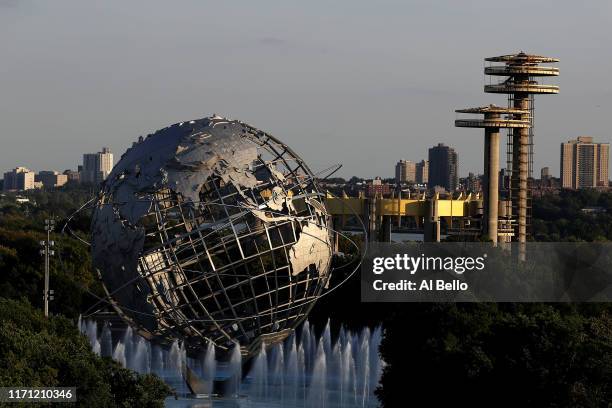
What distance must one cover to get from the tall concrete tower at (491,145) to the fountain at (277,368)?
674 inches

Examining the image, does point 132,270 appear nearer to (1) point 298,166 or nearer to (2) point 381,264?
(1) point 298,166

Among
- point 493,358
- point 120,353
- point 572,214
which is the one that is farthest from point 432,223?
point 572,214

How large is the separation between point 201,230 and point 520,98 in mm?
36106

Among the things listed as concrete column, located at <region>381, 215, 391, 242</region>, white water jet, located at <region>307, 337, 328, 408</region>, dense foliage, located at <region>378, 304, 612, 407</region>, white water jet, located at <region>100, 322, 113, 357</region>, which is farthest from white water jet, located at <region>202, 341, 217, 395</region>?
concrete column, located at <region>381, 215, 391, 242</region>

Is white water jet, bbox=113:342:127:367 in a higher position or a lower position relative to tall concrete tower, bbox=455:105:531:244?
lower

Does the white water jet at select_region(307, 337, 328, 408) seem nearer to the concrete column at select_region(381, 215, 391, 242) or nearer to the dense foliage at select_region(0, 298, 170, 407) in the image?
the dense foliage at select_region(0, 298, 170, 407)

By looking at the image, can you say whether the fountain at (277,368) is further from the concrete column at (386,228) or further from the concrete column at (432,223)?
the concrete column at (386,228)

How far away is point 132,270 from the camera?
37.4 m

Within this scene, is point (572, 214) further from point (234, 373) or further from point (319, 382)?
point (234, 373)

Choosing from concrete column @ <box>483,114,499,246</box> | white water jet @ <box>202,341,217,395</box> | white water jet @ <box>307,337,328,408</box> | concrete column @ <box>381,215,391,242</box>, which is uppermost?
concrete column @ <box>483,114,499,246</box>

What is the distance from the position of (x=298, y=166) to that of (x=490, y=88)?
3230 centimetres

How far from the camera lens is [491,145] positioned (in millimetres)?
71250

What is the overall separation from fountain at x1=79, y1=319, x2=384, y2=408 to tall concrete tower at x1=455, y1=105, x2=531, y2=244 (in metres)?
17.1

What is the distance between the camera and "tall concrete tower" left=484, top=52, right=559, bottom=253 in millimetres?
71000
